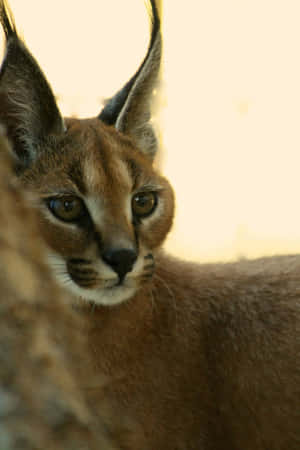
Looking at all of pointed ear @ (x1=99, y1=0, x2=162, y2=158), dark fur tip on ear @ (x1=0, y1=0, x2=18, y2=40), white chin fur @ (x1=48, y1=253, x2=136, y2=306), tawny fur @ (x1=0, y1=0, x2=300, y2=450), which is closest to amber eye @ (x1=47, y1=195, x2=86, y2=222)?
tawny fur @ (x1=0, y1=0, x2=300, y2=450)

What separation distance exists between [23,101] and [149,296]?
1.06m

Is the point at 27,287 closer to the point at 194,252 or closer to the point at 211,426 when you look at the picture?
the point at 211,426

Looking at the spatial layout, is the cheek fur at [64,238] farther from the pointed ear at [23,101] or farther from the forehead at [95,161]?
the pointed ear at [23,101]

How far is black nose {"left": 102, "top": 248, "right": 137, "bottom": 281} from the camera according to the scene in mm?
2602

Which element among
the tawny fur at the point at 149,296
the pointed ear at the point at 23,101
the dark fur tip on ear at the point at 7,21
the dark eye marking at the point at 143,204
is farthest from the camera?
the dark eye marking at the point at 143,204

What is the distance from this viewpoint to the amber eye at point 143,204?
2949mm

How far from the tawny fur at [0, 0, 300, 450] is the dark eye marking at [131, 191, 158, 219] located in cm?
3

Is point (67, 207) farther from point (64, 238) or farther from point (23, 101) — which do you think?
point (23, 101)

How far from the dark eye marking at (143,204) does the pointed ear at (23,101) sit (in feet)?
1.47

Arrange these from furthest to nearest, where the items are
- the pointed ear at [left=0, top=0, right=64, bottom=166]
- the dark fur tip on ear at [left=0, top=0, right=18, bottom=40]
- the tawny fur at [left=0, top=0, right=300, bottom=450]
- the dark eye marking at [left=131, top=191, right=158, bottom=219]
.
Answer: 1. the dark eye marking at [left=131, top=191, right=158, bottom=219]
2. the tawny fur at [left=0, top=0, right=300, bottom=450]
3. the pointed ear at [left=0, top=0, right=64, bottom=166]
4. the dark fur tip on ear at [left=0, top=0, right=18, bottom=40]

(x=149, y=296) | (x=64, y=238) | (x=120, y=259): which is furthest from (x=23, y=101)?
(x=149, y=296)

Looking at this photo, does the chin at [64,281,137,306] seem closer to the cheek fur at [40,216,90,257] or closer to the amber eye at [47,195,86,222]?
the cheek fur at [40,216,90,257]

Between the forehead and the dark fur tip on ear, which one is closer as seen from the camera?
the dark fur tip on ear

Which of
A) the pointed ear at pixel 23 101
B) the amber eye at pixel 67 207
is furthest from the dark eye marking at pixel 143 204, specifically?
the pointed ear at pixel 23 101
